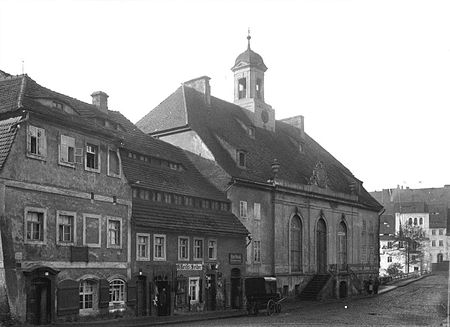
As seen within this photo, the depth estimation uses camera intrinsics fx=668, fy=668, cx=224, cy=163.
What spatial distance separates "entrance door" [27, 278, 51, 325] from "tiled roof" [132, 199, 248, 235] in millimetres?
6767

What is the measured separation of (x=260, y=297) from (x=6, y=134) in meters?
16.6

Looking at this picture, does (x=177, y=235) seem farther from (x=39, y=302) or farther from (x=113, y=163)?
(x=39, y=302)

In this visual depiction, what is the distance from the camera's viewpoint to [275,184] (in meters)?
47.3

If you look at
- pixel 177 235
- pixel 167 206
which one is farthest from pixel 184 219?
pixel 167 206

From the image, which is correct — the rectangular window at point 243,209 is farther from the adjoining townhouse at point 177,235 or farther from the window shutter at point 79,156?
the window shutter at point 79,156

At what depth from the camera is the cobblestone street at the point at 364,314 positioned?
1211 inches

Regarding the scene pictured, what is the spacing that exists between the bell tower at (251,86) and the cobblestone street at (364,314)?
672 inches

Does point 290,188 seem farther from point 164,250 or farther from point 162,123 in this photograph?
point 164,250

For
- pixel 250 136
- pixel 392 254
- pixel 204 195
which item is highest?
pixel 250 136

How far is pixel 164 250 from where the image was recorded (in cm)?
3556

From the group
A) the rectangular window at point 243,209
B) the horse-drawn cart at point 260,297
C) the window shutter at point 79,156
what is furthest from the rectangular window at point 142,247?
the rectangular window at point 243,209

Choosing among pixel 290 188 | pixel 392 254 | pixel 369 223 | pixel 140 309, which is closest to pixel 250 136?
pixel 290 188

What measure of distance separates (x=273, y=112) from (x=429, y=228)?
73.0 m

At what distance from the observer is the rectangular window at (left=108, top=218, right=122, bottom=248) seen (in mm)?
31983
